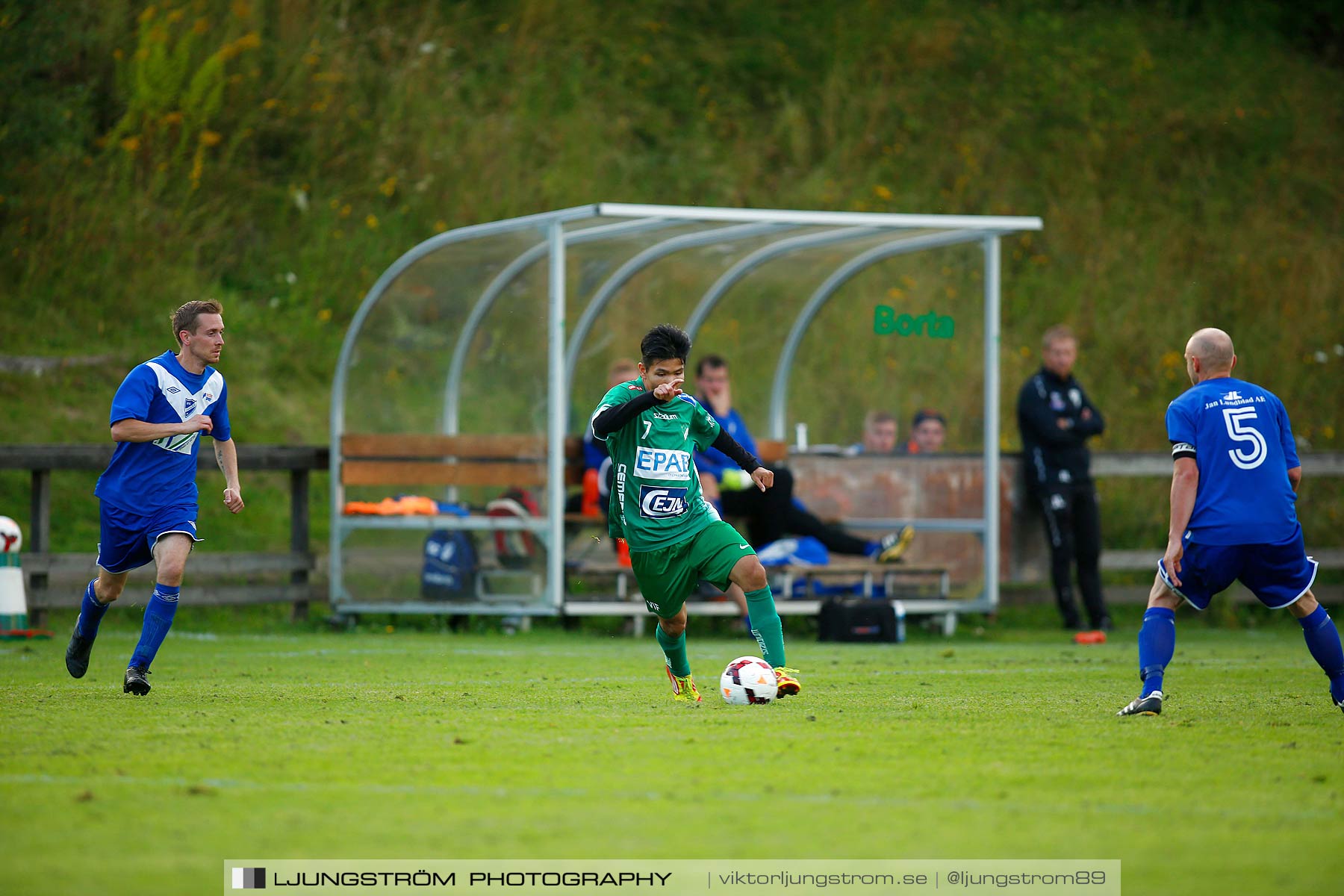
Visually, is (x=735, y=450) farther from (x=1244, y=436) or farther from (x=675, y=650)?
(x=1244, y=436)

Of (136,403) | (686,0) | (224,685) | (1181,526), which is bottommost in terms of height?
(224,685)

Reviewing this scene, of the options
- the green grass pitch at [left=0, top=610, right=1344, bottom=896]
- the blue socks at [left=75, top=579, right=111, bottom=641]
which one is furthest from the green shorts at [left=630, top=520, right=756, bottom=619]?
the blue socks at [left=75, top=579, right=111, bottom=641]

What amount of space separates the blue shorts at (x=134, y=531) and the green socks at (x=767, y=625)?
2.85 metres

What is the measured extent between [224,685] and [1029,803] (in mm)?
4982

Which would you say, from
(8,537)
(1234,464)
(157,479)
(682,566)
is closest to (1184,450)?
(1234,464)

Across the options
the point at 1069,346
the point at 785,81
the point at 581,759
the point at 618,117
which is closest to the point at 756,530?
the point at 1069,346

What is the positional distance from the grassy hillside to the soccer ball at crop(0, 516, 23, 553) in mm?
3292

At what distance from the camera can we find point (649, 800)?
5199mm

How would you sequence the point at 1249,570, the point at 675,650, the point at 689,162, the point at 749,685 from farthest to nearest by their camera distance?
the point at 689,162 < the point at 675,650 < the point at 749,685 < the point at 1249,570

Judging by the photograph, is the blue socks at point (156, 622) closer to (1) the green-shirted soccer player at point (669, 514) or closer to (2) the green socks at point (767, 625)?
(1) the green-shirted soccer player at point (669, 514)

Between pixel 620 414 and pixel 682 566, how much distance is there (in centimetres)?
79

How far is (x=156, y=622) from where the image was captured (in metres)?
8.28

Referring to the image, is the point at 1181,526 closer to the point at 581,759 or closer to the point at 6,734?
the point at 581,759

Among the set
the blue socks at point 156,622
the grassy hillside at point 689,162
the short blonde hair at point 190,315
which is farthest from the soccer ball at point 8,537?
the short blonde hair at point 190,315
